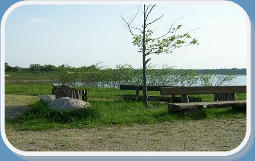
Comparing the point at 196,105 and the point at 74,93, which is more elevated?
the point at 74,93

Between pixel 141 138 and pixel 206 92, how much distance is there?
3426 millimetres

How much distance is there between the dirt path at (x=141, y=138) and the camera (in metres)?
5.40

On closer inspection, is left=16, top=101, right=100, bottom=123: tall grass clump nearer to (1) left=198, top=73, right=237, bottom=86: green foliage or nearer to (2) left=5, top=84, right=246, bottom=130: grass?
(2) left=5, top=84, right=246, bottom=130: grass

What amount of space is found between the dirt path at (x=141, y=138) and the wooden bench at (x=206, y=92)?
1.80ft

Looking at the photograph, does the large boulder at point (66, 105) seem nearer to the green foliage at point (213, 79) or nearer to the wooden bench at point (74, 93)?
the wooden bench at point (74, 93)

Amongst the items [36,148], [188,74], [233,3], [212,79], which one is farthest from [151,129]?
[212,79]

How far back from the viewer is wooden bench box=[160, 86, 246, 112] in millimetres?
7461

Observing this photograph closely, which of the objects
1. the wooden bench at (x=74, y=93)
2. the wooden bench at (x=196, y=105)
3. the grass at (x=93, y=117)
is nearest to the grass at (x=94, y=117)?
the grass at (x=93, y=117)

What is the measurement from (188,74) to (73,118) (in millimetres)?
6030

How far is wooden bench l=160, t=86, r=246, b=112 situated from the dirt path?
548mm

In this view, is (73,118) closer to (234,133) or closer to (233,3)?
(234,133)

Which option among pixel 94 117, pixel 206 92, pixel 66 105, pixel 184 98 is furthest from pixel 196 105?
pixel 66 105

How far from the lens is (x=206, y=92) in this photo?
8891 millimetres

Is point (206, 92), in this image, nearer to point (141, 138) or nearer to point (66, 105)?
point (66, 105)
